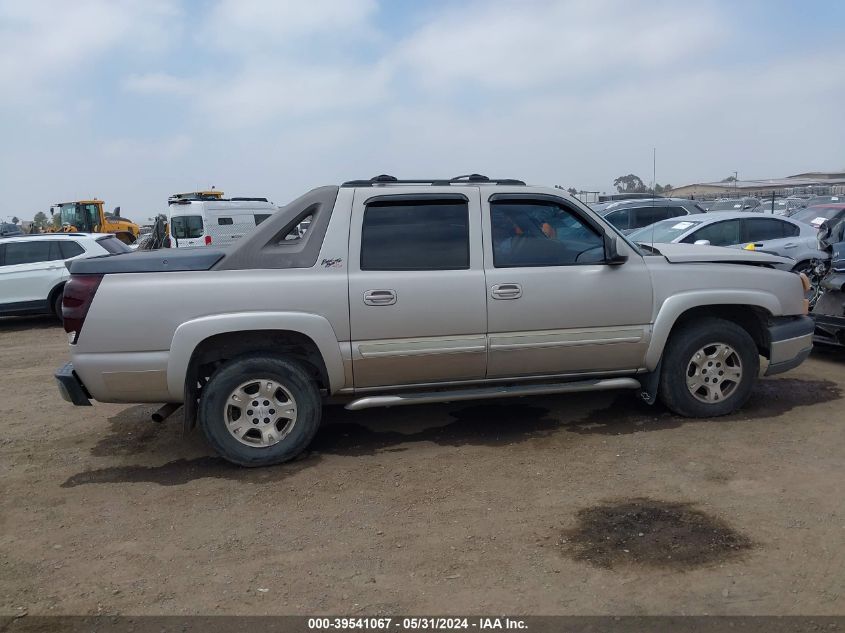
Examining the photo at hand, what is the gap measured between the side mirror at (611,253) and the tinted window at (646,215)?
11.7 meters

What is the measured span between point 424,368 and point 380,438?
2.69 ft

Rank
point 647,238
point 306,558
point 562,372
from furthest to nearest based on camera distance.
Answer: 1. point 647,238
2. point 562,372
3. point 306,558

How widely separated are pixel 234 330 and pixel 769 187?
5414 centimetres

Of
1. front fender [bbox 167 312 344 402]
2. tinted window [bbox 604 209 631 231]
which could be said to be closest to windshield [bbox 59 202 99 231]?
tinted window [bbox 604 209 631 231]

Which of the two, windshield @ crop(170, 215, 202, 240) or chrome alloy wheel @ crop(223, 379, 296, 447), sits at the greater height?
windshield @ crop(170, 215, 202, 240)

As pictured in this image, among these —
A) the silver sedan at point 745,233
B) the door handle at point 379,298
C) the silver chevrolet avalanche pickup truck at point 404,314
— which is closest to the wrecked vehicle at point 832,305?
the silver chevrolet avalanche pickup truck at point 404,314

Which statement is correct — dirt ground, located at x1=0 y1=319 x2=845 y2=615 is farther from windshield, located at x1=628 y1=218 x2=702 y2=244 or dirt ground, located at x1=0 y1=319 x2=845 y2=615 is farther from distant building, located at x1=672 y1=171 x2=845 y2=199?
distant building, located at x1=672 y1=171 x2=845 y2=199

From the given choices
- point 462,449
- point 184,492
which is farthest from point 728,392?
point 184,492

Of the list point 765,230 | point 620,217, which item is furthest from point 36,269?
point 765,230

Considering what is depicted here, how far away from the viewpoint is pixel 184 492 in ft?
15.2

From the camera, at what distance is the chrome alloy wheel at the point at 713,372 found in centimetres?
559

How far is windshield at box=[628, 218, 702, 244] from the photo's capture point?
10658 mm

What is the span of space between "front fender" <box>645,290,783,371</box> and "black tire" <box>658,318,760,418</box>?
0.12m

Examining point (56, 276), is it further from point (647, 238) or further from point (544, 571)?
point (544, 571)
